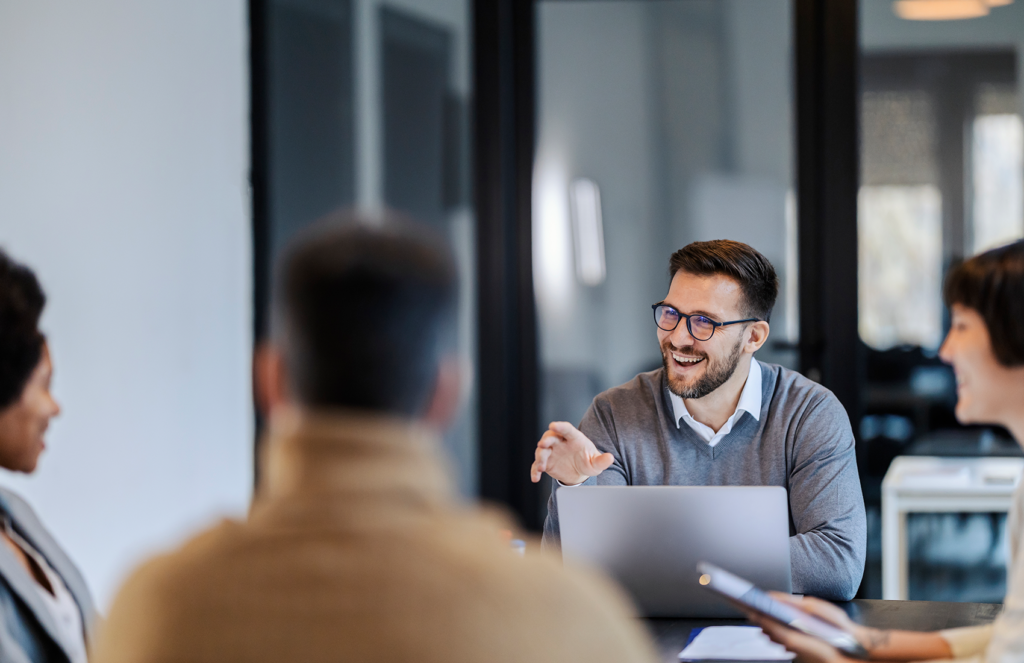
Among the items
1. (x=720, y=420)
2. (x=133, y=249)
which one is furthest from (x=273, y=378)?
(x=133, y=249)

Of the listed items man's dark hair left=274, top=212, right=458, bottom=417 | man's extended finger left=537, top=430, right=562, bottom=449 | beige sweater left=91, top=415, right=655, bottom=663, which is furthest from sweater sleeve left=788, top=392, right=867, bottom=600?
man's dark hair left=274, top=212, right=458, bottom=417

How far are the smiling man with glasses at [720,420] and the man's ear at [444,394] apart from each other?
1162 mm

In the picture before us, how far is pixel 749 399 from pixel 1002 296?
3.00 ft

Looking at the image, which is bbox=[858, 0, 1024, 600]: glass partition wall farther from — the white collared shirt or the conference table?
the conference table

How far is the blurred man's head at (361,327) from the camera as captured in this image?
89 cm

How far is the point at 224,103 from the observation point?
4.00 meters

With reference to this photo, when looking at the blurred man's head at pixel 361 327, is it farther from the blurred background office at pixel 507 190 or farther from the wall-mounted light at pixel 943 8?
the wall-mounted light at pixel 943 8

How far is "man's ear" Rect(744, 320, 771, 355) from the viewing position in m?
2.42

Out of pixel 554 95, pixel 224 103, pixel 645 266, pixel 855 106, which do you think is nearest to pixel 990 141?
pixel 855 106

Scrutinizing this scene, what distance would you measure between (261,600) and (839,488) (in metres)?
1.57

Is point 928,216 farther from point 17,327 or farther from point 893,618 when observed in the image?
point 17,327

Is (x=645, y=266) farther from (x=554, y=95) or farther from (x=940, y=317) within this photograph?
(x=940, y=317)

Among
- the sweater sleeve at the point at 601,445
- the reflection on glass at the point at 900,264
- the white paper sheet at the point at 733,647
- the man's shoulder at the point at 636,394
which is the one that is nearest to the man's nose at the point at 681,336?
the man's shoulder at the point at 636,394

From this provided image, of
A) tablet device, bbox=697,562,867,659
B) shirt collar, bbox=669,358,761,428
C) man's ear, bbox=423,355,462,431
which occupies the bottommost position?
tablet device, bbox=697,562,867,659
